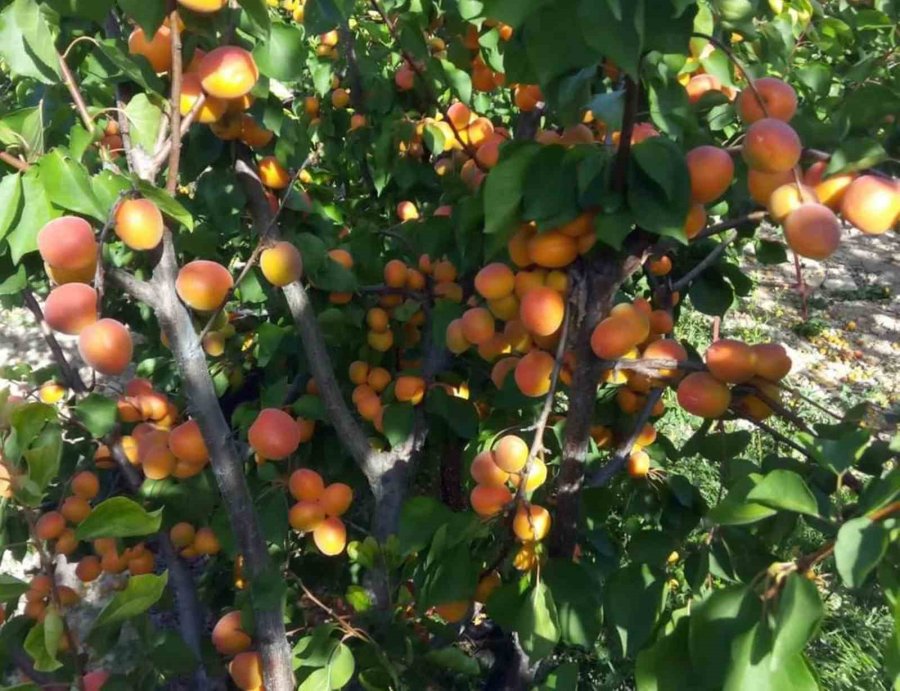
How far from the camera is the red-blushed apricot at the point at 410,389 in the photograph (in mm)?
1554

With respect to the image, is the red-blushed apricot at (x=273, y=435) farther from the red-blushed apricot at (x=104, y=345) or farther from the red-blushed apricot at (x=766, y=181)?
the red-blushed apricot at (x=766, y=181)

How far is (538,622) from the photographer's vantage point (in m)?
1.10

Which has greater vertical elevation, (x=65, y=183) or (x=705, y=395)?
(x=65, y=183)

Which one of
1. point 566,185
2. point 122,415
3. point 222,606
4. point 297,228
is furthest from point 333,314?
point 222,606

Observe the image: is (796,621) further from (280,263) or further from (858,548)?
(280,263)

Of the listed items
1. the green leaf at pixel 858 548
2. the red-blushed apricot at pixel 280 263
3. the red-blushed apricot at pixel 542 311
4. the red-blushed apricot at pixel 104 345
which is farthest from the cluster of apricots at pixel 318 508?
the green leaf at pixel 858 548

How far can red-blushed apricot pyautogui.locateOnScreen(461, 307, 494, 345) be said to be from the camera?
4.08 feet

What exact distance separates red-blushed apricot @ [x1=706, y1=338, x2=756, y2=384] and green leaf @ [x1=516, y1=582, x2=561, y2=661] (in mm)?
368

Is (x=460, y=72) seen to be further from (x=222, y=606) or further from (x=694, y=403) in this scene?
(x=222, y=606)

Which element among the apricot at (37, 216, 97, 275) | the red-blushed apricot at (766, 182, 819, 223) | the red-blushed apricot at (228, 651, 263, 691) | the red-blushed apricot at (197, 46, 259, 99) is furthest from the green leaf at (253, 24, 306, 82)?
the red-blushed apricot at (228, 651, 263, 691)

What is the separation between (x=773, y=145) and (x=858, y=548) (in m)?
0.40

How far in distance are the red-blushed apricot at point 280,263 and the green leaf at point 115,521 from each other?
1.58 feet

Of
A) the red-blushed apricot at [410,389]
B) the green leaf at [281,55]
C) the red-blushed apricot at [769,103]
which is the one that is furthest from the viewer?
the red-blushed apricot at [410,389]

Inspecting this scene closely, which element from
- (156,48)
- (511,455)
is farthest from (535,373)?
(156,48)
